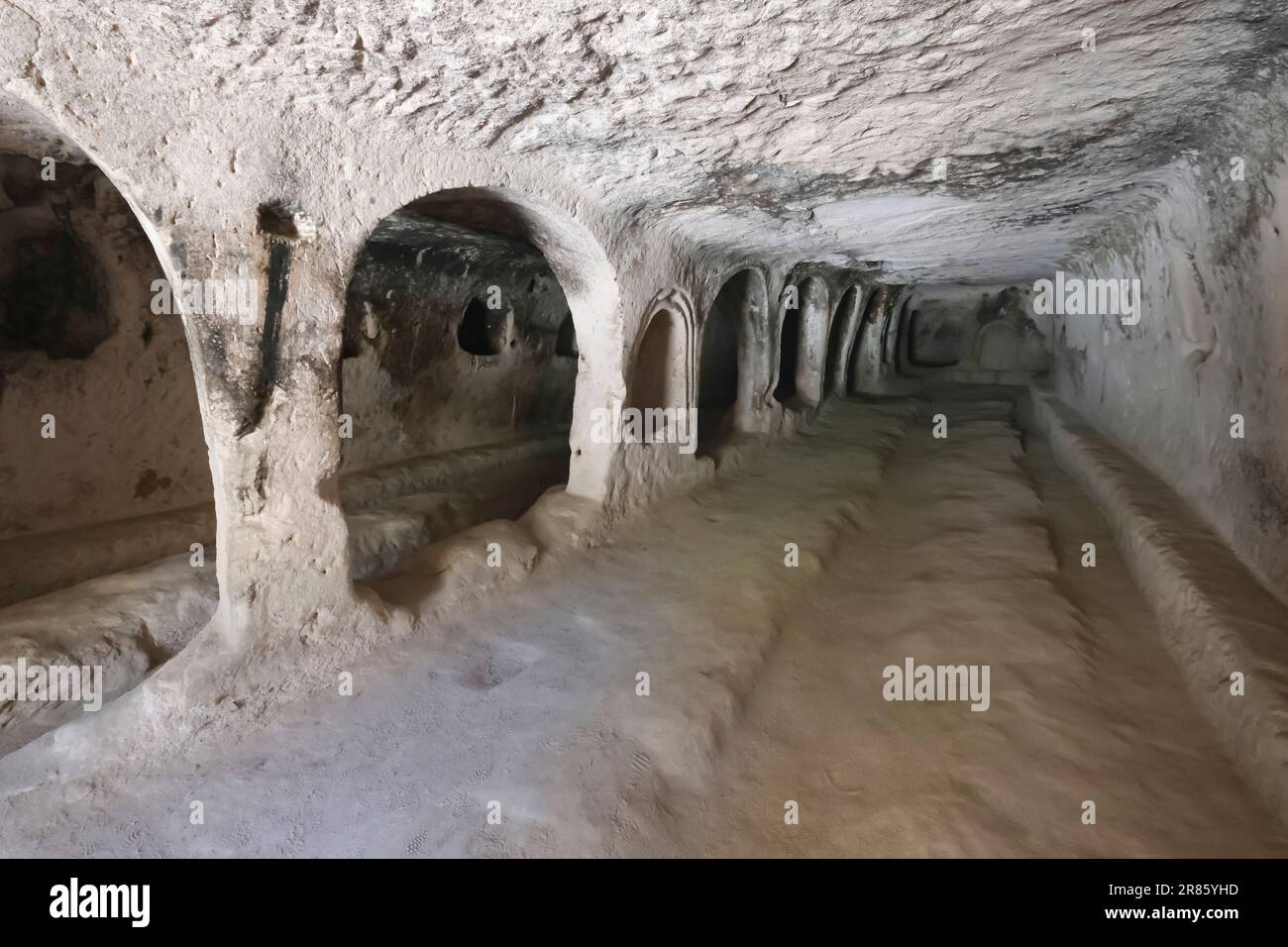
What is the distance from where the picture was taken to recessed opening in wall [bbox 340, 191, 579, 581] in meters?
6.14

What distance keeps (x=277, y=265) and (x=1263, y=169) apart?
4.69m

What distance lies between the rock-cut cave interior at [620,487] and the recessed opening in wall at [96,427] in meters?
0.03

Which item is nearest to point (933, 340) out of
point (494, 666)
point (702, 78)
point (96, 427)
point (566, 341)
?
point (566, 341)

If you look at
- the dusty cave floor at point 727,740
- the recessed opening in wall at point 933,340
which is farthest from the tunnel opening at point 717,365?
the dusty cave floor at point 727,740

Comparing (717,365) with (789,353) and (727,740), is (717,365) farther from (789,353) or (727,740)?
(727,740)

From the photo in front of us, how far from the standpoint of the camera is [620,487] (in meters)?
5.77

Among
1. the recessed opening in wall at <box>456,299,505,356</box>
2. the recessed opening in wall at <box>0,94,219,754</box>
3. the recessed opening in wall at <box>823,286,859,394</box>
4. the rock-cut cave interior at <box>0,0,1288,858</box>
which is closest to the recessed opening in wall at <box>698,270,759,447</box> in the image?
the recessed opening in wall at <box>823,286,859,394</box>

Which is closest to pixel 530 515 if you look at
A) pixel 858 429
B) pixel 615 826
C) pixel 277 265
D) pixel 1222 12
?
pixel 277 265

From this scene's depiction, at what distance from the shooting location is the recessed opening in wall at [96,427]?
4.48 m

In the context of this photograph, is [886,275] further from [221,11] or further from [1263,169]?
[221,11]

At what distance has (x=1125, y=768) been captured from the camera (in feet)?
9.50

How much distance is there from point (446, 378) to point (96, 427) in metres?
3.48

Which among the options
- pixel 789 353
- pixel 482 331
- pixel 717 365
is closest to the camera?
pixel 482 331

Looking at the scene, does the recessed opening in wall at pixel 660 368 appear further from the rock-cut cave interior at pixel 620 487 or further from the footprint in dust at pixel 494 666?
the footprint in dust at pixel 494 666
